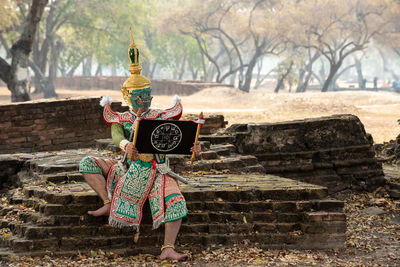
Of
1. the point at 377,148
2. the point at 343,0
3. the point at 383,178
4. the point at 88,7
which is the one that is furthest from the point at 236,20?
the point at 383,178

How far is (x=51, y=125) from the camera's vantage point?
10.5 m

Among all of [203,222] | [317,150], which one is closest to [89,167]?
[203,222]

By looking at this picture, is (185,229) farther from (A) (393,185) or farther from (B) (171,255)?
(A) (393,185)

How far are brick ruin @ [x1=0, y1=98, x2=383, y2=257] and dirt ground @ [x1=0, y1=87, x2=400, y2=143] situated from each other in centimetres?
711

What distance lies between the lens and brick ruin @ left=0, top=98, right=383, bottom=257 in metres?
4.77

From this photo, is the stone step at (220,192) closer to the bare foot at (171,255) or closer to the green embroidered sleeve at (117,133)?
the green embroidered sleeve at (117,133)

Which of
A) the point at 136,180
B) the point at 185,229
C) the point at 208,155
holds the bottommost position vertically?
the point at 185,229

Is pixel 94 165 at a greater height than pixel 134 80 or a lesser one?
lesser

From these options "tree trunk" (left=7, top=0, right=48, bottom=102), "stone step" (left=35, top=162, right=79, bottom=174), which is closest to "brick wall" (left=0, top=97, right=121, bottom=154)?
"stone step" (left=35, top=162, right=79, bottom=174)

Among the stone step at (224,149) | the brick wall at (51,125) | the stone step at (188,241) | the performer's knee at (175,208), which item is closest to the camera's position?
the performer's knee at (175,208)

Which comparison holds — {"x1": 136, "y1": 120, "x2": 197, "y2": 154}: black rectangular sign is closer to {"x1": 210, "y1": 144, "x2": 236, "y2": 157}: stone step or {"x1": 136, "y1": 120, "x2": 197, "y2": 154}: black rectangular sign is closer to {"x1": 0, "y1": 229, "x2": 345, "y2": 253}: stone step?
{"x1": 0, "y1": 229, "x2": 345, "y2": 253}: stone step

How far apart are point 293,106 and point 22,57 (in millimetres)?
10519

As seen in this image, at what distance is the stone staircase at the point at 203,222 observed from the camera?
15.5 feet

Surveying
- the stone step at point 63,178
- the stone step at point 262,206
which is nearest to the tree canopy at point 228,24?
the stone step at point 63,178
